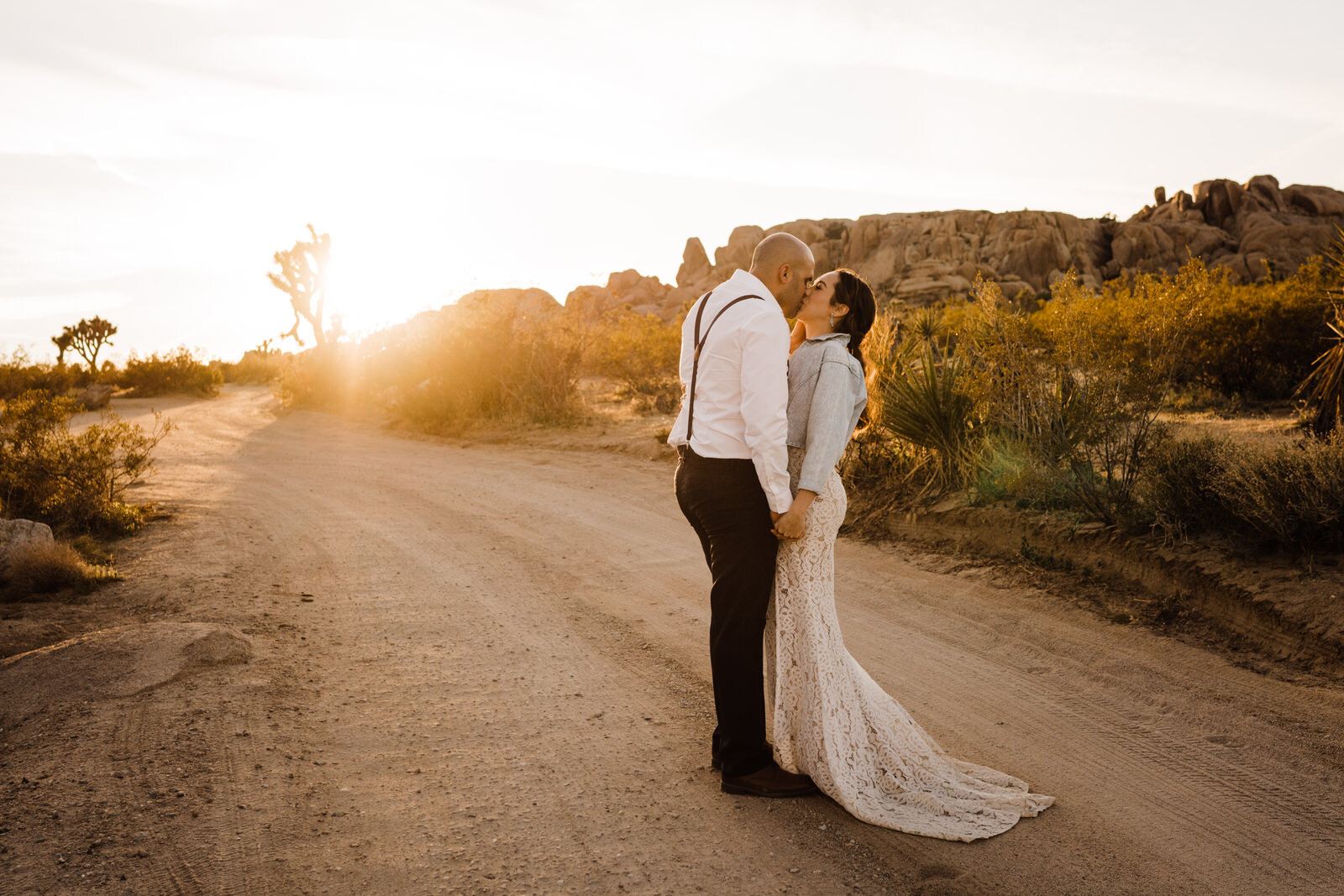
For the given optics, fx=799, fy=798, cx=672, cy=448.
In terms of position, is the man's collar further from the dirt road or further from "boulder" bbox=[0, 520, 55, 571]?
"boulder" bbox=[0, 520, 55, 571]

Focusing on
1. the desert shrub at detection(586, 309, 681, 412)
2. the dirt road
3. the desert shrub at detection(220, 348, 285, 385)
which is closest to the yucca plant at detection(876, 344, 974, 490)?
the dirt road

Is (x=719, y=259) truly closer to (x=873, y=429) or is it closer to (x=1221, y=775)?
(x=873, y=429)

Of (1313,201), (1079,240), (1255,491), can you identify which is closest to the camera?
(1255,491)

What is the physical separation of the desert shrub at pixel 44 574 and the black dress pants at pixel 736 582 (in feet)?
17.8

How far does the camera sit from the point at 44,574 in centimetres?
597

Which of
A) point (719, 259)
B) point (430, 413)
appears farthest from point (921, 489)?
point (719, 259)

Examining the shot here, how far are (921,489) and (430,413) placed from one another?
11.7 m

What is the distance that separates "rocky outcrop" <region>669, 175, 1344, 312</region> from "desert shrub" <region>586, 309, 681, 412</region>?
37949 mm

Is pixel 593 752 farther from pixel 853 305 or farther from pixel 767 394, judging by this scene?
pixel 853 305

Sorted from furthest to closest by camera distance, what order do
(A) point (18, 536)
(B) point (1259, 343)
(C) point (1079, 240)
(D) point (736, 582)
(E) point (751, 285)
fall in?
1. (C) point (1079, 240)
2. (B) point (1259, 343)
3. (A) point (18, 536)
4. (D) point (736, 582)
5. (E) point (751, 285)

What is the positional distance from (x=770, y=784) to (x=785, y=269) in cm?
203

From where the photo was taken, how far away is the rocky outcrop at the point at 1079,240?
5819 cm

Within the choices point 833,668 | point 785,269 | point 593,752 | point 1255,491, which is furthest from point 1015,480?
point 593,752

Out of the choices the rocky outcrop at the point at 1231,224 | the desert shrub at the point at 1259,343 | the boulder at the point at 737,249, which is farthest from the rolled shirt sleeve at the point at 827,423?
the boulder at the point at 737,249
